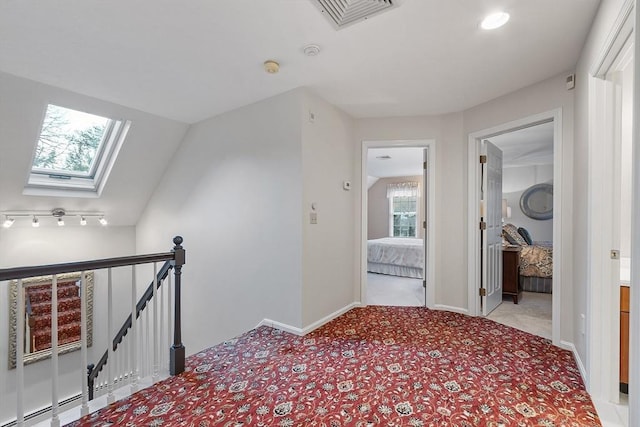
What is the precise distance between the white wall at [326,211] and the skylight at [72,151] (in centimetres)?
236

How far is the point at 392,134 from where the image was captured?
12.5ft

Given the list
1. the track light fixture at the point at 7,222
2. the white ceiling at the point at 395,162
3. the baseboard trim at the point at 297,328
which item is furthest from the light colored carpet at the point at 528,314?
the track light fixture at the point at 7,222

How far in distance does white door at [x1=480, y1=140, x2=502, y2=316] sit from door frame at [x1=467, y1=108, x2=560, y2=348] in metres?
0.11

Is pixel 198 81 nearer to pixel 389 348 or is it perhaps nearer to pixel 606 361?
pixel 389 348

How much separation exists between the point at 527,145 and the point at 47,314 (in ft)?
26.8

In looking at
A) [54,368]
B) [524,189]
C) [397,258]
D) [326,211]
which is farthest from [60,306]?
[524,189]

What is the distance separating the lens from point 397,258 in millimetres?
5926

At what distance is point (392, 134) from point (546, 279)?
3.24 metres

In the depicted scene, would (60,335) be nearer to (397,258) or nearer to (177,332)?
(177,332)

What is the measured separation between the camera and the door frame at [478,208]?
2.67 meters

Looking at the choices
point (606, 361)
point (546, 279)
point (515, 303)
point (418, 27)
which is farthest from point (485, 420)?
point (546, 279)

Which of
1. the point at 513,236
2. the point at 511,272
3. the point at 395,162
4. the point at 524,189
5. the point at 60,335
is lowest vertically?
the point at 60,335

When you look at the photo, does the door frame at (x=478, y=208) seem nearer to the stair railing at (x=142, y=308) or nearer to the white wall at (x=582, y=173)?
the white wall at (x=582, y=173)

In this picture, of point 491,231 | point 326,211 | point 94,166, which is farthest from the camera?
point 94,166
